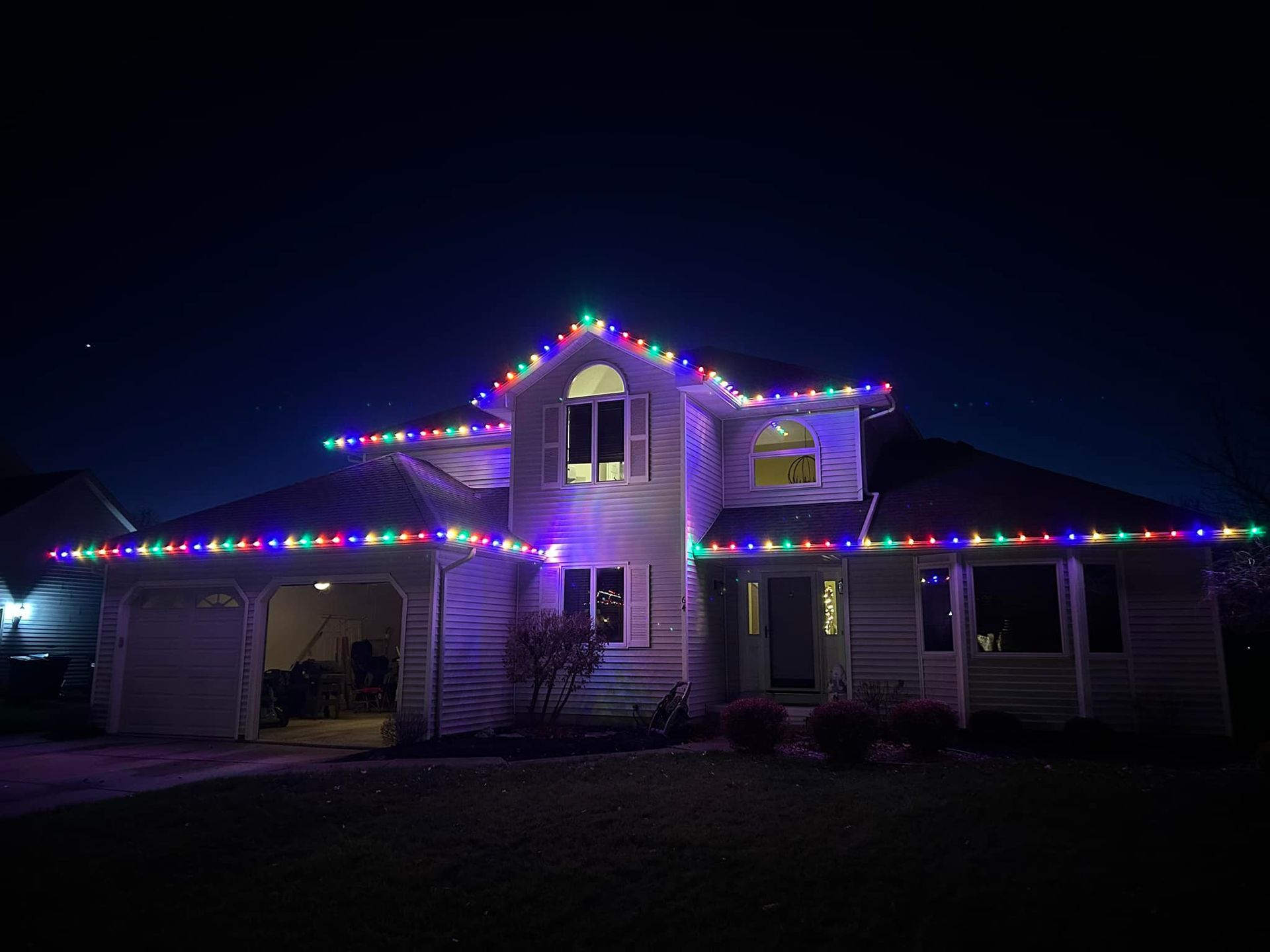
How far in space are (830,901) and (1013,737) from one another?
8.35m

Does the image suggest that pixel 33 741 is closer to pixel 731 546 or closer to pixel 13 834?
pixel 13 834

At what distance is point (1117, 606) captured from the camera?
13.0 m

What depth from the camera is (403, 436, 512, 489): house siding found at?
1758 cm

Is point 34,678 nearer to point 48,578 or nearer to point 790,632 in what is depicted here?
point 48,578

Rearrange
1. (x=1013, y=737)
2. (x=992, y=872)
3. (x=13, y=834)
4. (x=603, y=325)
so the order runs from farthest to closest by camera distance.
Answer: (x=603, y=325), (x=1013, y=737), (x=13, y=834), (x=992, y=872)

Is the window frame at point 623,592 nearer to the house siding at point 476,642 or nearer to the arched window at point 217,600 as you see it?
the house siding at point 476,642

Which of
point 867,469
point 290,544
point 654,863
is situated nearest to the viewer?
point 654,863

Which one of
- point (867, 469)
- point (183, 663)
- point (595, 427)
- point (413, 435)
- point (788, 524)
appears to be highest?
point (413, 435)

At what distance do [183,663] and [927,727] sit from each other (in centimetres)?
1103

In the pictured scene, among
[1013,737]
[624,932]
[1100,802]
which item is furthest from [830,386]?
[624,932]

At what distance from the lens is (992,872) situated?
5.81 meters

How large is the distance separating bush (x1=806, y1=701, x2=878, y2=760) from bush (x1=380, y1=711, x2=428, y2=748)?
17.6ft

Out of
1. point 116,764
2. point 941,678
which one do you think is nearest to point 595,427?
point 941,678

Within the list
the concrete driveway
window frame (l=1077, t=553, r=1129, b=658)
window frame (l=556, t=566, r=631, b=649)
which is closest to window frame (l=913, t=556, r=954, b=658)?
window frame (l=1077, t=553, r=1129, b=658)
